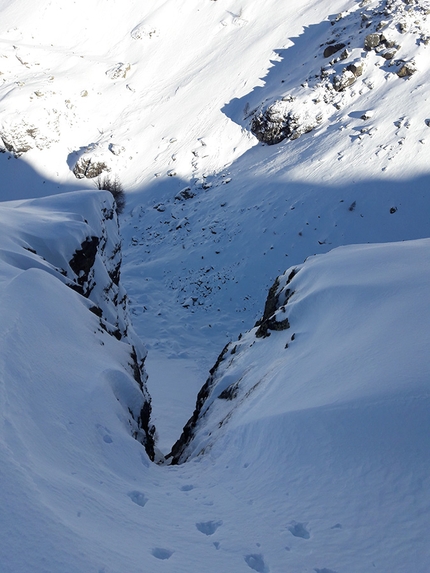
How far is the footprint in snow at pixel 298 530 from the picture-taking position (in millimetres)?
3410

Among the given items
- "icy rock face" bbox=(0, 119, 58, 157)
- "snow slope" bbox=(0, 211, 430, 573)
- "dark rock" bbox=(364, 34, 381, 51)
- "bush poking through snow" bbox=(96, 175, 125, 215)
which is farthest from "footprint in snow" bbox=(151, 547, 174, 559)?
"icy rock face" bbox=(0, 119, 58, 157)

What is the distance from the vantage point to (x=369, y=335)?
538cm

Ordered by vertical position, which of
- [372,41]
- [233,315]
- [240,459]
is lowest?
[233,315]

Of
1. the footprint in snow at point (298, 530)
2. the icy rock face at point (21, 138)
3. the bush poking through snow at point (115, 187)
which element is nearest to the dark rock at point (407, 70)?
the bush poking through snow at point (115, 187)

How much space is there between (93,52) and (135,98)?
448 inches

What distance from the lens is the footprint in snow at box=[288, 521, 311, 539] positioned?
3.41m

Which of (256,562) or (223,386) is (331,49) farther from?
(256,562)

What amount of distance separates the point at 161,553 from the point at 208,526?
0.78 m

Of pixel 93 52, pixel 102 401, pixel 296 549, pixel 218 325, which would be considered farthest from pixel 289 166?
pixel 93 52

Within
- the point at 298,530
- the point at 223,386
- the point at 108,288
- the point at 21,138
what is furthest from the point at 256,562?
the point at 21,138

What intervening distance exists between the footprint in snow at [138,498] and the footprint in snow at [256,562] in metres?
1.25

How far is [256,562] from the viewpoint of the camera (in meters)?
3.21

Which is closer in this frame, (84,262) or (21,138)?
→ (84,262)

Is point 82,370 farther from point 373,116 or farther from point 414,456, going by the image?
point 373,116
